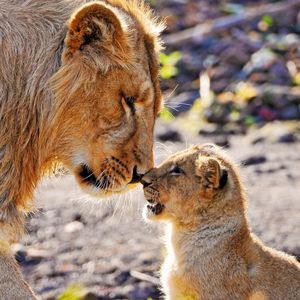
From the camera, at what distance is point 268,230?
660 centimetres

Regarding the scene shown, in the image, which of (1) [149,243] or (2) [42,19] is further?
(1) [149,243]

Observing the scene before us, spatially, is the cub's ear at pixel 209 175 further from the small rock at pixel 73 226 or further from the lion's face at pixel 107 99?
the small rock at pixel 73 226

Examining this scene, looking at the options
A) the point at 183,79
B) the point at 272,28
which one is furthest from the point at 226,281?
the point at 272,28

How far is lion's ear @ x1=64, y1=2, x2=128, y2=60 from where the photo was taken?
4.94m

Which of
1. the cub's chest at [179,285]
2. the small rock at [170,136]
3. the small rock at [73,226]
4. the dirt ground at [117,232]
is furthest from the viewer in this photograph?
the small rock at [170,136]

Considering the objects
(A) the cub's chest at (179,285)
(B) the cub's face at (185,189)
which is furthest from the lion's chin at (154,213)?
(A) the cub's chest at (179,285)

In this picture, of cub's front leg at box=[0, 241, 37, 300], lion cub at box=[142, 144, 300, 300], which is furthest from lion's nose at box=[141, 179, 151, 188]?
cub's front leg at box=[0, 241, 37, 300]

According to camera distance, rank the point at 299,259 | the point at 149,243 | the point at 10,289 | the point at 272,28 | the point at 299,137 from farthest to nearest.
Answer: the point at 272,28
the point at 299,137
the point at 149,243
the point at 299,259
the point at 10,289

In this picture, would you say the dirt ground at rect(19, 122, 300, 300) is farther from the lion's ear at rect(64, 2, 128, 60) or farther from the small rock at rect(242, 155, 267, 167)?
the lion's ear at rect(64, 2, 128, 60)

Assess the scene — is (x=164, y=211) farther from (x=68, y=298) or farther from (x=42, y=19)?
(x=42, y=19)

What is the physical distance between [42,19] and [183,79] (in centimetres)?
447

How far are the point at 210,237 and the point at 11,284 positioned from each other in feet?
3.32

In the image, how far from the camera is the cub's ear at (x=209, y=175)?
17.6 ft

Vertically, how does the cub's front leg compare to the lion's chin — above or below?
above
